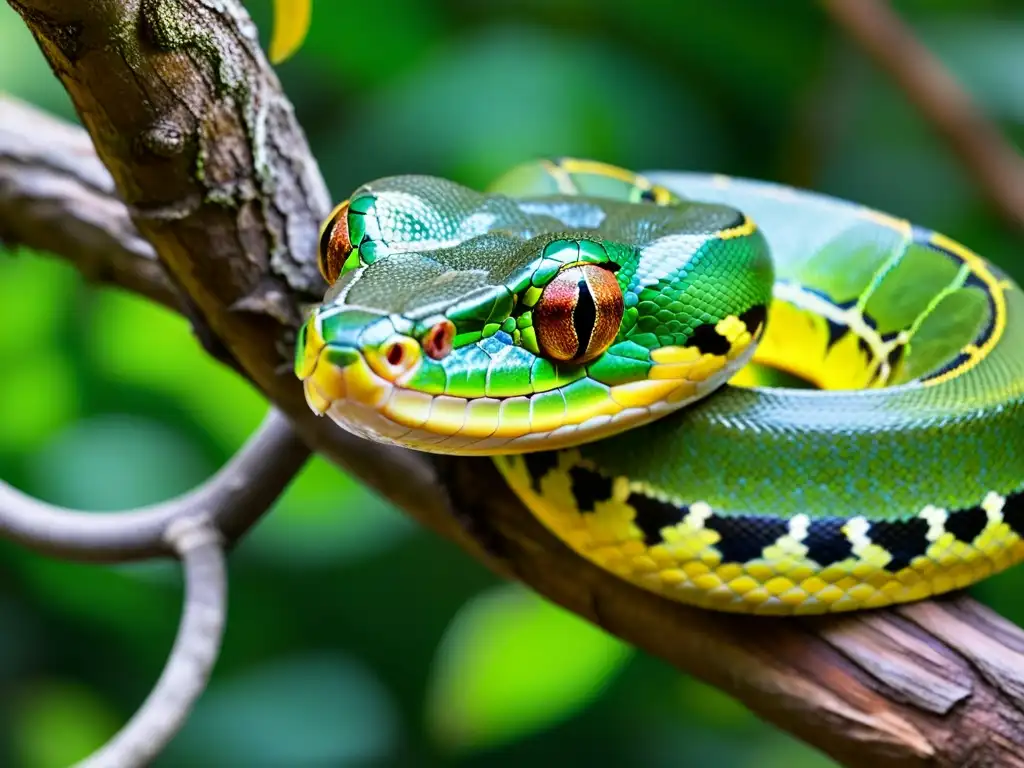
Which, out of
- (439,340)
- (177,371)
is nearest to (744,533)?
(439,340)

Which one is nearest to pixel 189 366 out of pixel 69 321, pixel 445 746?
pixel 69 321

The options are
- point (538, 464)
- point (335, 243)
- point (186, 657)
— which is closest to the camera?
point (335, 243)

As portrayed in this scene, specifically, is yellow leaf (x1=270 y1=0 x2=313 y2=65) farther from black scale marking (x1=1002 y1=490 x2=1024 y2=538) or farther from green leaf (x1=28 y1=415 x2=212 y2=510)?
green leaf (x1=28 y1=415 x2=212 y2=510)

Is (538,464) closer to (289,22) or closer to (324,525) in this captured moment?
(289,22)

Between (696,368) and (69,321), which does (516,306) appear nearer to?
(696,368)

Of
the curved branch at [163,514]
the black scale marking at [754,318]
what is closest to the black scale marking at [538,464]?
the black scale marking at [754,318]

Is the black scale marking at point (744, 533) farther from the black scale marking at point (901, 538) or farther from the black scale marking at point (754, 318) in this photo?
the black scale marking at point (754, 318)

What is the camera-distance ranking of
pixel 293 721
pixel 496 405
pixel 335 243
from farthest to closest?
pixel 293 721 < pixel 335 243 < pixel 496 405
